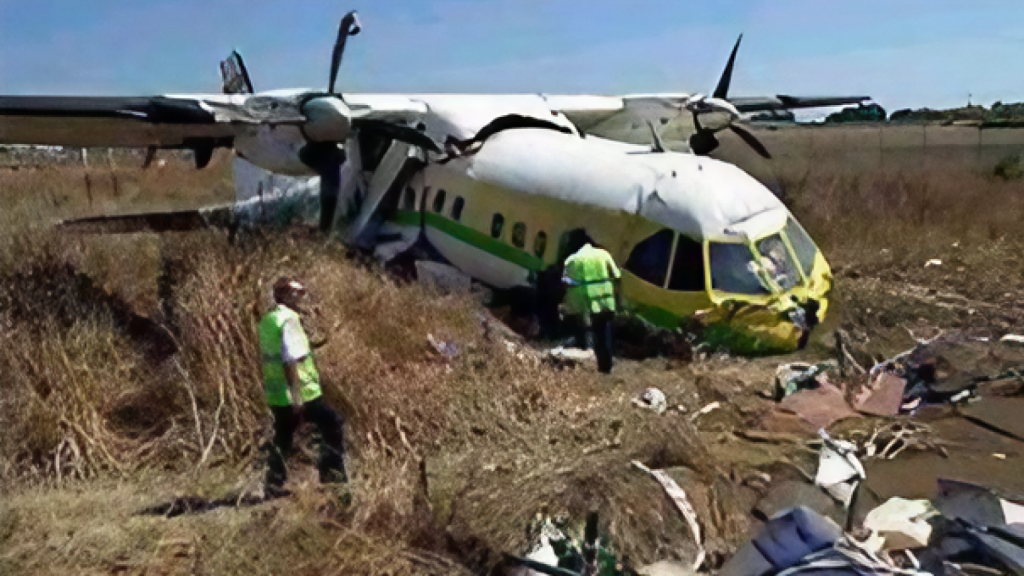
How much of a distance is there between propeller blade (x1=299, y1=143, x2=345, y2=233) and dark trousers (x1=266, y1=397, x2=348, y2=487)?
20.0ft

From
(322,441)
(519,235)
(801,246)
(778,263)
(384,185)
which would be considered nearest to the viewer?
(322,441)

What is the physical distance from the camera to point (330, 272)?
9078mm

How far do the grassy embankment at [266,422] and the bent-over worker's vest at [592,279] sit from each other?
73 cm

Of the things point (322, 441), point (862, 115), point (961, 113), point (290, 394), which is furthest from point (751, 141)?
point (961, 113)

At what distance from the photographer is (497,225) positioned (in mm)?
10555

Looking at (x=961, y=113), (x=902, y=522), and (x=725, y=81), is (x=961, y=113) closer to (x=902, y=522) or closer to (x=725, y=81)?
(x=725, y=81)

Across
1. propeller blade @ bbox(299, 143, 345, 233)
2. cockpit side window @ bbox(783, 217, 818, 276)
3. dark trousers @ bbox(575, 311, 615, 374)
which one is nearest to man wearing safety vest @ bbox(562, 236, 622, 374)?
dark trousers @ bbox(575, 311, 615, 374)

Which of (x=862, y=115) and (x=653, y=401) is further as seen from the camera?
(x=862, y=115)

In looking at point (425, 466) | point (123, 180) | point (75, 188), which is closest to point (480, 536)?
point (425, 466)

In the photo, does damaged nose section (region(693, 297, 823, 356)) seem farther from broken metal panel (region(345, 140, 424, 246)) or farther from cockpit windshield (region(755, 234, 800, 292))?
broken metal panel (region(345, 140, 424, 246))

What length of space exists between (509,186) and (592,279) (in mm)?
2157

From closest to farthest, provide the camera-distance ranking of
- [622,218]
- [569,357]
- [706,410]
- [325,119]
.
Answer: [706,410] → [569,357] → [622,218] → [325,119]

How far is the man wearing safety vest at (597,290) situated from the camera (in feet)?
28.9

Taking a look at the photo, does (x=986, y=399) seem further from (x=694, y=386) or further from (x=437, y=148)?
(x=437, y=148)
